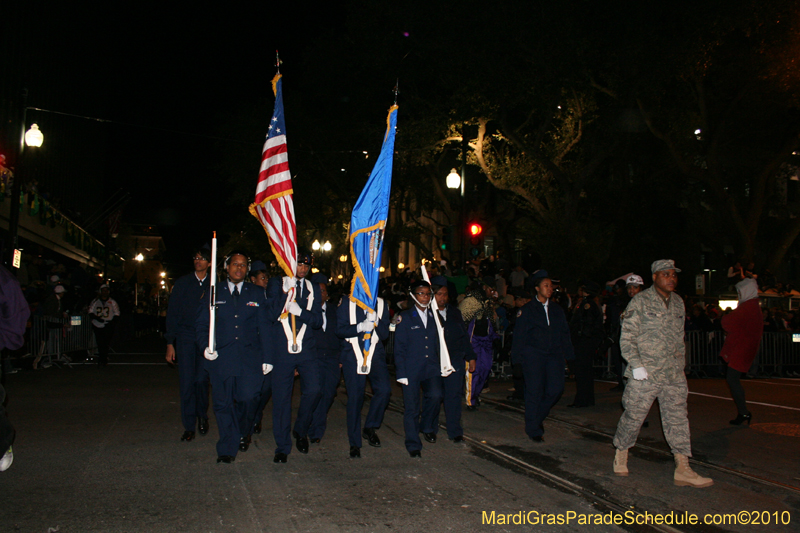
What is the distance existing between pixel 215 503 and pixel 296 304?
2.10 m

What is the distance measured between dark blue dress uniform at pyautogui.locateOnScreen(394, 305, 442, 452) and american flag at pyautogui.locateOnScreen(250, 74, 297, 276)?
1351mm

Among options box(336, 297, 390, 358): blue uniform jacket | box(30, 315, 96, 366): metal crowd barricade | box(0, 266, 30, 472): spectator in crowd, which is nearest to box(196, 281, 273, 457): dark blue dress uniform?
box(336, 297, 390, 358): blue uniform jacket

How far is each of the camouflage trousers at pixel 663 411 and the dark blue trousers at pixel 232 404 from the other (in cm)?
339

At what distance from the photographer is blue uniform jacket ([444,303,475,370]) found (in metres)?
7.84

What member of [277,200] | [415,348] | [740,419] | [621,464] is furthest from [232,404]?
[740,419]

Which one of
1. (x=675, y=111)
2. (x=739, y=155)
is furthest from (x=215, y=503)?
(x=739, y=155)

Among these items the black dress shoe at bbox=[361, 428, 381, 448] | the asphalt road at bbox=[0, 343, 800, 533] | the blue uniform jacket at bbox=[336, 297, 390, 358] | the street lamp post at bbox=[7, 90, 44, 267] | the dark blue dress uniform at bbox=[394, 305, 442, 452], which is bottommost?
the asphalt road at bbox=[0, 343, 800, 533]

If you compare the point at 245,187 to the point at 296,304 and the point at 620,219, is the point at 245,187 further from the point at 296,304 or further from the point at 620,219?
the point at 296,304

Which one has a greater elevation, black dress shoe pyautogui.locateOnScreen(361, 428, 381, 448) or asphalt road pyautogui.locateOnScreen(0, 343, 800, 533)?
black dress shoe pyautogui.locateOnScreen(361, 428, 381, 448)

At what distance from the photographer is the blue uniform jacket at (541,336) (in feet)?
25.8

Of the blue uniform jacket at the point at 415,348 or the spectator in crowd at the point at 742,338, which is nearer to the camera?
the blue uniform jacket at the point at 415,348

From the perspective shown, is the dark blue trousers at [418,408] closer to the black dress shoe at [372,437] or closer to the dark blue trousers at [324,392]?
the black dress shoe at [372,437]

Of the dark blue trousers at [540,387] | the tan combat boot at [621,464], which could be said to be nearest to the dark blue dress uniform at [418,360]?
the dark blue trousers at [540,387]

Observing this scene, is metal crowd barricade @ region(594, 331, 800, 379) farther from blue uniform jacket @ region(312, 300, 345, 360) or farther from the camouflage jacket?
the camouflage jacket
